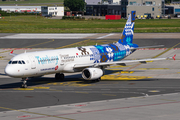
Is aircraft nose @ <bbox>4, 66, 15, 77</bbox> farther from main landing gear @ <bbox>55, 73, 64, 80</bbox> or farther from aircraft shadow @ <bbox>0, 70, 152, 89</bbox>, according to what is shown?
main landing gear @ <bbox>55, 73, 64, 80</bbox>

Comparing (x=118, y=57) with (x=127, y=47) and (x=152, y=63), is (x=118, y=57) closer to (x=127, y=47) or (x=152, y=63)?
(x=127, y=47)

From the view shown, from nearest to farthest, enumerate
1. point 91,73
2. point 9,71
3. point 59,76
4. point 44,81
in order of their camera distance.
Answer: point 9,71 < point 91,73 < point 44,81 < point 59,76

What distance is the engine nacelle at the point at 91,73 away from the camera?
137ft

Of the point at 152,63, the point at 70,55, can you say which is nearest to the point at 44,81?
the point at 70,55

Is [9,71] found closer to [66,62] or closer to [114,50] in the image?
[66,62]

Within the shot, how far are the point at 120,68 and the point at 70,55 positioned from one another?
46.7 feet

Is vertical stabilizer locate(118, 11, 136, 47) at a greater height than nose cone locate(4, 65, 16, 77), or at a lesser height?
greater

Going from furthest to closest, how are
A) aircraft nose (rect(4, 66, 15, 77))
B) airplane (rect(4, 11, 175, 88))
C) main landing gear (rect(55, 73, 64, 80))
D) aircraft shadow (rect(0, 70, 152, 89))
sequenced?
main landing gear (rect(55, 73, 64, 80)) → aircraft shadow (rect(0, 70, 152, 89)) → airplane (rect(4, 11, 175, 88)) → aircraft nose (rect(4, 66, 15, 77))

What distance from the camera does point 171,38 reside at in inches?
3868

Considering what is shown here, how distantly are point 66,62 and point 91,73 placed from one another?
3932 mm

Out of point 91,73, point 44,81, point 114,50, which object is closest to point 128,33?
point 114,50

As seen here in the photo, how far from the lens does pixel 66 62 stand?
42.9m

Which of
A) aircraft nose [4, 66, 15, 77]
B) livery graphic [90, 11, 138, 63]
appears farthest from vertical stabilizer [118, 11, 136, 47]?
aircraft nose [4, 66, 15, 77]

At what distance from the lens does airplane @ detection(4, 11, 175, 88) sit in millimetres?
38688
